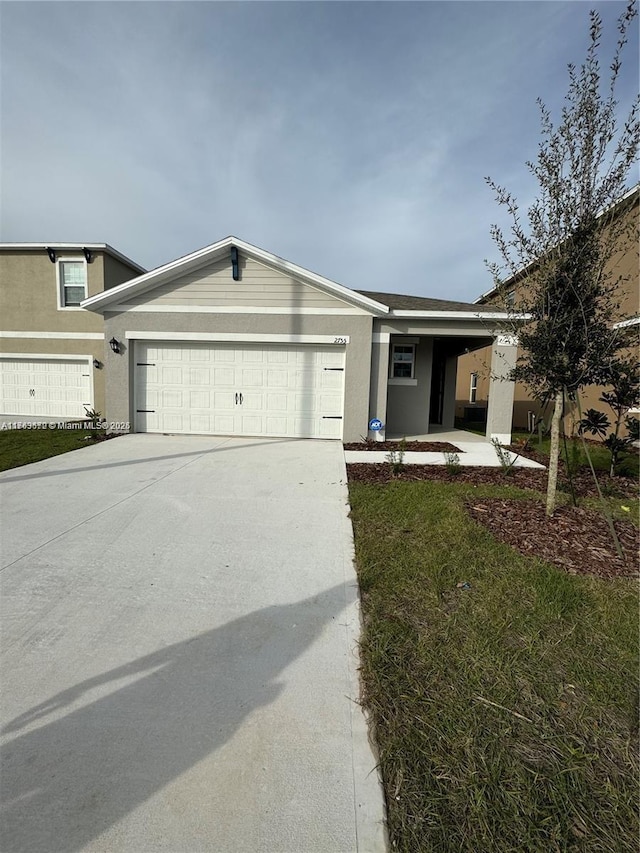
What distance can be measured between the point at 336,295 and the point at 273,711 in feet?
28.4

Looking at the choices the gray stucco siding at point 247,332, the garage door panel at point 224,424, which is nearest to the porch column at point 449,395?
the gray stucco siding at point 247,332

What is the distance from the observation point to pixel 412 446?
29.7 ft

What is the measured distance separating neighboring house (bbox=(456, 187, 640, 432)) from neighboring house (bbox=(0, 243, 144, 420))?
11.7m

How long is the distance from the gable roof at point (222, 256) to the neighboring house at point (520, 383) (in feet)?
9.04

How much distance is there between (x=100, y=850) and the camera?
1.32 meters

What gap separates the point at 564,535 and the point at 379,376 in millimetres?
6036

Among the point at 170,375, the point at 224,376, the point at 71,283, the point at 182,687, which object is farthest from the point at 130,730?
the point at 71,283

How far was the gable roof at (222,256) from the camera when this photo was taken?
9008mm

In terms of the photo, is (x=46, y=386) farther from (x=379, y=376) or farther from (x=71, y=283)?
(x=379, y=376)

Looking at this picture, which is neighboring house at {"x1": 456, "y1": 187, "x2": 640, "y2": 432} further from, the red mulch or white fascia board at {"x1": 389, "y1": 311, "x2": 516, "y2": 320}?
the red mulch

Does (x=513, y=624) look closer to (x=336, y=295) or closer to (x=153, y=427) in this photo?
(x=336, y=295)

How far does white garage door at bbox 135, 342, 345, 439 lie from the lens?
374 inches

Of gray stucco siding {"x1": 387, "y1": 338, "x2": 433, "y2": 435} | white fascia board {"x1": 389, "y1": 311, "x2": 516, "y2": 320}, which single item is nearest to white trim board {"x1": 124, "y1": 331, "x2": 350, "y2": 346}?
white fascia board {"x1": 389, "y1": 311, "x2": 516, "y2": 320}

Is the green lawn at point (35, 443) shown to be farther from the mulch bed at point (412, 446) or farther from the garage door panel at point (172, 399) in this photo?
the mulch bed at point (412, 446)
